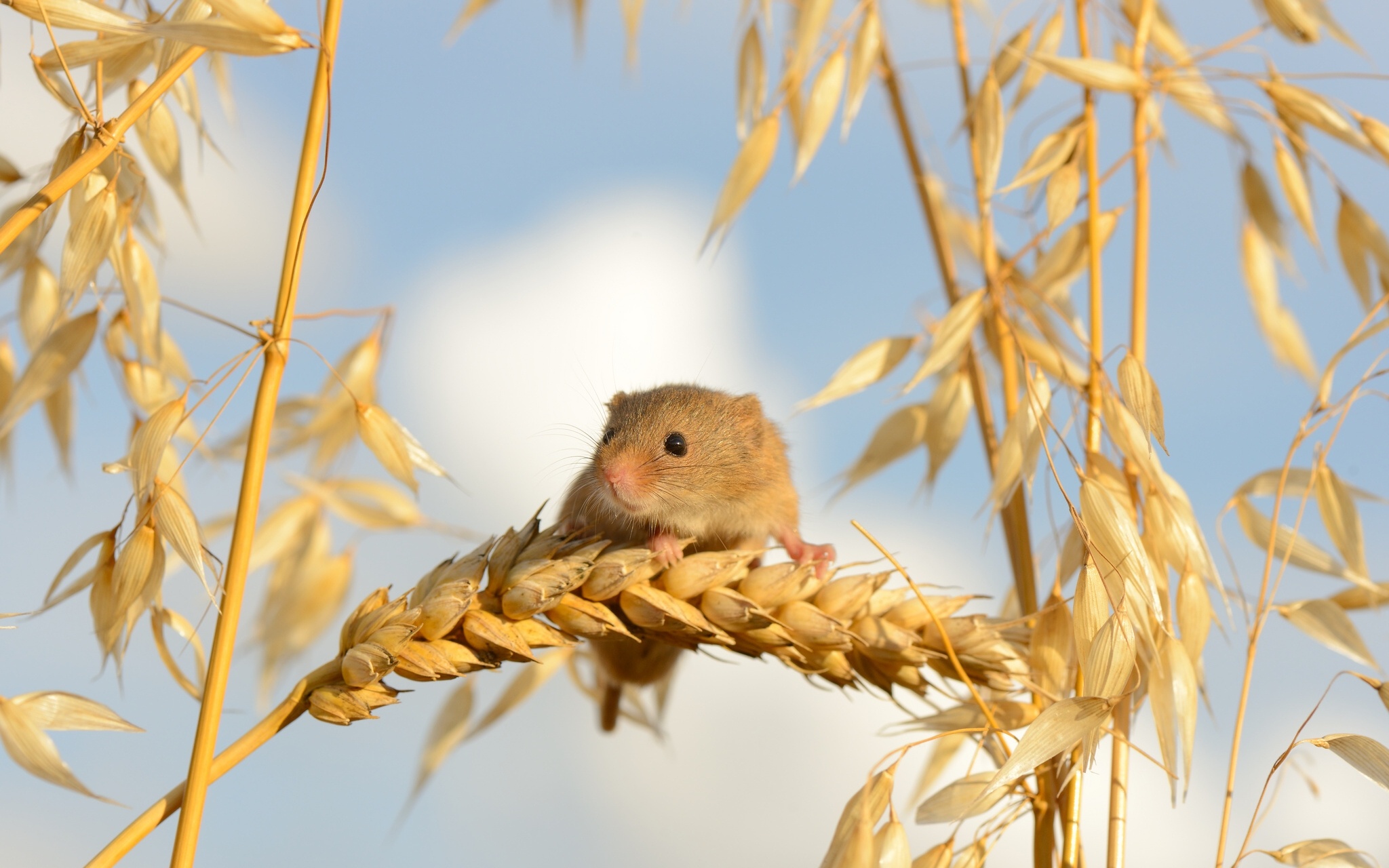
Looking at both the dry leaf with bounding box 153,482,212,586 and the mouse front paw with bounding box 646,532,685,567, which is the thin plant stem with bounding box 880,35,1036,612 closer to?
the mouse front paw with bounding box 646,532,685,567

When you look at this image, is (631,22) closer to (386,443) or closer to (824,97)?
(824,97)

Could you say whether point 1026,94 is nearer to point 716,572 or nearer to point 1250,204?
point 1250,204

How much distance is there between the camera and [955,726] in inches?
64.2

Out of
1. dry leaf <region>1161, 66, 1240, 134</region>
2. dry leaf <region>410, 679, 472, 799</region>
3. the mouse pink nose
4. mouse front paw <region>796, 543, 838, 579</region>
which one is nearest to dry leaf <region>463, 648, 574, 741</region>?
dry leaf <region>410, 679, 472, 799</region>

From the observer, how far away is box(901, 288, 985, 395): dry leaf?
1800mm

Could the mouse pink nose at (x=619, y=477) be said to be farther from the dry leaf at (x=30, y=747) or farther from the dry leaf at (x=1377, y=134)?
the dry leaf at (x=1377, y=134)

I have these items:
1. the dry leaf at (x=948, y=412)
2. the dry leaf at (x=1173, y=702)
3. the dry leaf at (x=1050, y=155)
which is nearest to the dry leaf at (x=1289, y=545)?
the dry leaf at (x=1173, y=702)

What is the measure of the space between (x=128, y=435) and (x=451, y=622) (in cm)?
70

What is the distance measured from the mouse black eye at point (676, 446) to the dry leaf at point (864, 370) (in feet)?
1.97

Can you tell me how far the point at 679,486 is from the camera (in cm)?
248

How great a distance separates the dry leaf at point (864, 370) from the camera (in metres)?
1.99

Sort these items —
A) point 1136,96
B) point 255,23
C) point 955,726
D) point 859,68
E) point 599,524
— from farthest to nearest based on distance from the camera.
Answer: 1. point 599,524
2. point 859,68
3. point 1136,96
4. point 955,726
5. point 255,23

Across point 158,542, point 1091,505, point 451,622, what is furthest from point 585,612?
point 1091,505

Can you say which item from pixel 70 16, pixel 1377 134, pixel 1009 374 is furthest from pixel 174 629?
pixel 1377 134
